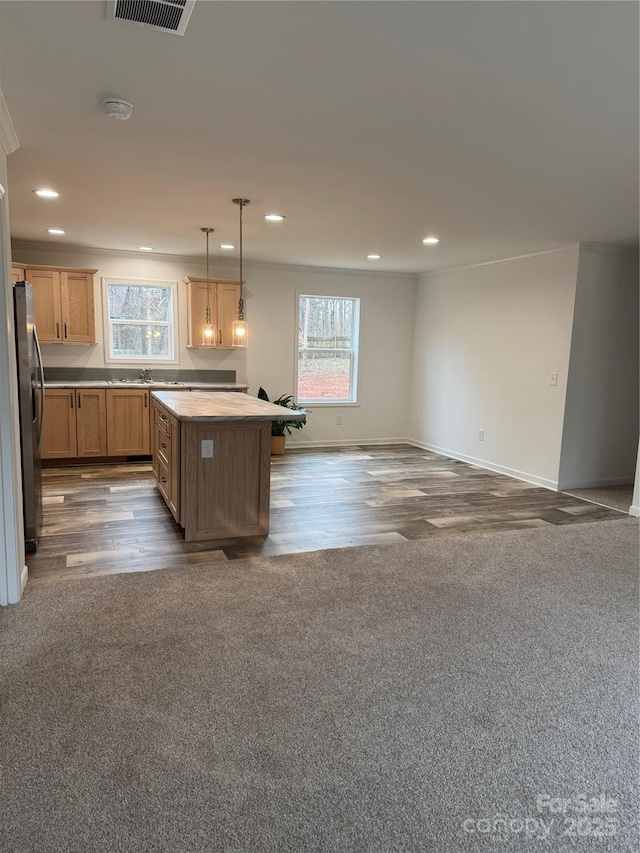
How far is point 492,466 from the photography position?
636 cm

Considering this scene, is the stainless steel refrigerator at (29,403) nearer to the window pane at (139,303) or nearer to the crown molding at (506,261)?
the window pane at (139,303)

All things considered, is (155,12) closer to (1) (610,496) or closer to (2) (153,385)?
(2) (153,385)

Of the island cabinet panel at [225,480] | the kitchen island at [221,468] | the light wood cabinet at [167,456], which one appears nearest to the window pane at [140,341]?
the light wood cabinet at [167,456]

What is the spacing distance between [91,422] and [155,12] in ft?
15.8

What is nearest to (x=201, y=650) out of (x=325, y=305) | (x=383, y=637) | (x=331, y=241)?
(x=383, y=637)

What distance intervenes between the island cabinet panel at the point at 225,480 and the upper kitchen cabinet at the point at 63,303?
3.29m

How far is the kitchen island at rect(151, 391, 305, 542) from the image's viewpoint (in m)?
3.67

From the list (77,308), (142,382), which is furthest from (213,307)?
(77,308)

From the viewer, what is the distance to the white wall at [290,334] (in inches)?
253

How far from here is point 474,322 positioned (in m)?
6.58

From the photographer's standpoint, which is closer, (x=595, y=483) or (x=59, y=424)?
(x=595, y=483)

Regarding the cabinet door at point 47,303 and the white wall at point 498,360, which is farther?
the cabinet door at point 47,303

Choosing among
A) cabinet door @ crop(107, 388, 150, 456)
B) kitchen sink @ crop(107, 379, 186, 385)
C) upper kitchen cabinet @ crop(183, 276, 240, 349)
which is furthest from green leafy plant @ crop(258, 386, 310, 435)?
cabinet door @ crop(107, 388, 150, 456)

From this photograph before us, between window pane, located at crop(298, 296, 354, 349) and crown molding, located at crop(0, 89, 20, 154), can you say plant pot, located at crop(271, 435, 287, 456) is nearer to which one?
window pane, located at crop(298, 296, 354, 349)
